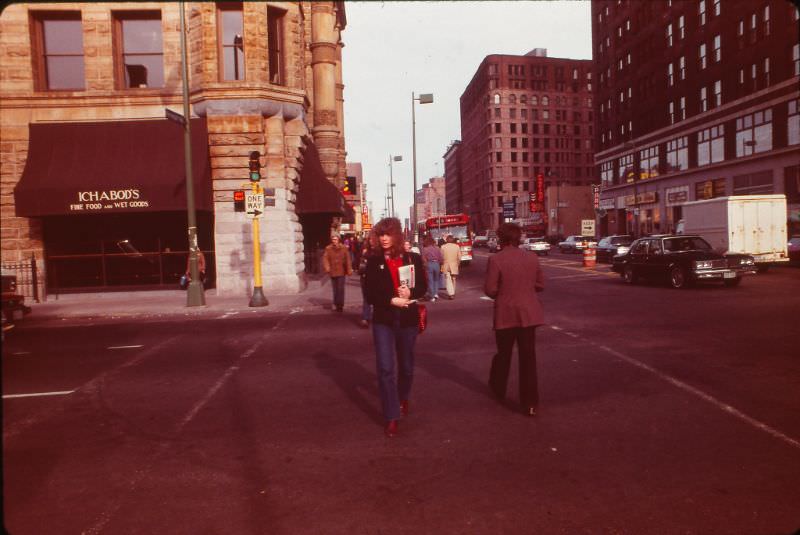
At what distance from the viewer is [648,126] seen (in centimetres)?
5466

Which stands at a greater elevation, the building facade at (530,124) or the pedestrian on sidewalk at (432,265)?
the building facade at (530,124)

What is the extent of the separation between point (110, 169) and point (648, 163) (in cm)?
4967

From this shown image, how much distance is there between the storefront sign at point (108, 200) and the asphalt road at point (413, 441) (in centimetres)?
825

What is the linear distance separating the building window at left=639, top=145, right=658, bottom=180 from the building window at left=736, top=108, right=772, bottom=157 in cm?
1236

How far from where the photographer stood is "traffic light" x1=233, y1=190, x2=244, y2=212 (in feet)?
57.5

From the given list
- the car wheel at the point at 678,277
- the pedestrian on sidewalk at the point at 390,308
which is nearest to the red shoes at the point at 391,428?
the pedestrian on sidewalk at the point at 390,308

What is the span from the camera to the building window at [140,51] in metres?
19.6

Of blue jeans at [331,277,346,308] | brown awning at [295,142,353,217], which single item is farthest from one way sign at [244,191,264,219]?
brown awning at [295,142,353,217]

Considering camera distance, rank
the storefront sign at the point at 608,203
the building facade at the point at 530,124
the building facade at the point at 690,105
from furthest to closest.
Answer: the building facade at the point at 530,124
the storefront sign at the point at 608,203
the building facade at the point at 690,105

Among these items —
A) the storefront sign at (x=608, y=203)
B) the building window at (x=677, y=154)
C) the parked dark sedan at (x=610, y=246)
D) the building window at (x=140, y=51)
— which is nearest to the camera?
the building window at (x=140, y=51)

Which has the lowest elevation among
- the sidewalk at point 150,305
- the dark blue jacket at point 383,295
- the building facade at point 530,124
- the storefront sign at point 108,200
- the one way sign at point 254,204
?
the sidewalk at point 150,305

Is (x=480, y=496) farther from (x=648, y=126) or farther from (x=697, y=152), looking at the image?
(x=648, y=126)

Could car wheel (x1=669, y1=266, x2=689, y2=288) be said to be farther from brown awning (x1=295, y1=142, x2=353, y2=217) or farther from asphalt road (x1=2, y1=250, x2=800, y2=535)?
brown awning (x1=295, y1=142, x2=353, y2=217)

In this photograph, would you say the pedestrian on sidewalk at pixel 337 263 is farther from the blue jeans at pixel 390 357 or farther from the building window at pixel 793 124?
the building window at pixel 793 124
